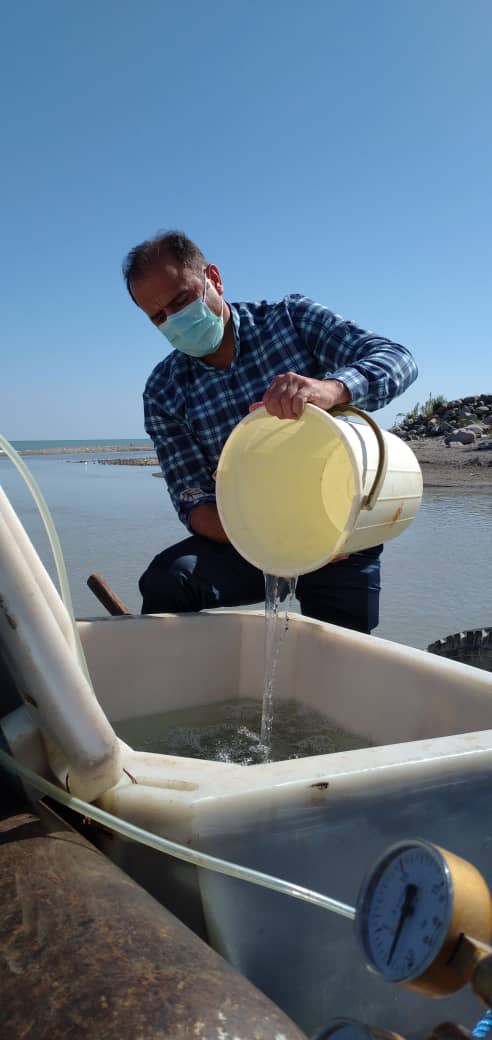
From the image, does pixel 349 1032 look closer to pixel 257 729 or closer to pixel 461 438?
pixel 257 729

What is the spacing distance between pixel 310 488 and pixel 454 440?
1017 centimetres

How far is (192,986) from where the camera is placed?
498 mm

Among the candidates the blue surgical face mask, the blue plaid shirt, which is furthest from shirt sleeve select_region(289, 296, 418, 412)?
the blue surgical face mask

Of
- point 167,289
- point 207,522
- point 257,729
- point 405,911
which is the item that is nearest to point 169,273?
point 167,289

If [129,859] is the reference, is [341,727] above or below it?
below

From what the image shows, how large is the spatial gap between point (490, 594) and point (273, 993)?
2397 millimetres

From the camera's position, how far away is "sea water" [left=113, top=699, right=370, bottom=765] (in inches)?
52.6

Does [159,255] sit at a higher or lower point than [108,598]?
higher

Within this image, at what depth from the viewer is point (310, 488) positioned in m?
1.59

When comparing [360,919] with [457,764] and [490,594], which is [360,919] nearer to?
[457,764]

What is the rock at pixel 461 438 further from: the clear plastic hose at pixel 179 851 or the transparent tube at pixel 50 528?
the clear plastic hose at pixel 179 851

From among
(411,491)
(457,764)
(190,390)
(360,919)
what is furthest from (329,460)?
(360,919)

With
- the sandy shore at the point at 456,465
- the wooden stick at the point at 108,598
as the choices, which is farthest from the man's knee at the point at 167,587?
the sandy shore at the point at 456,465

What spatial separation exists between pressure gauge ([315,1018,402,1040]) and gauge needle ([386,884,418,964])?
0.21 ft
